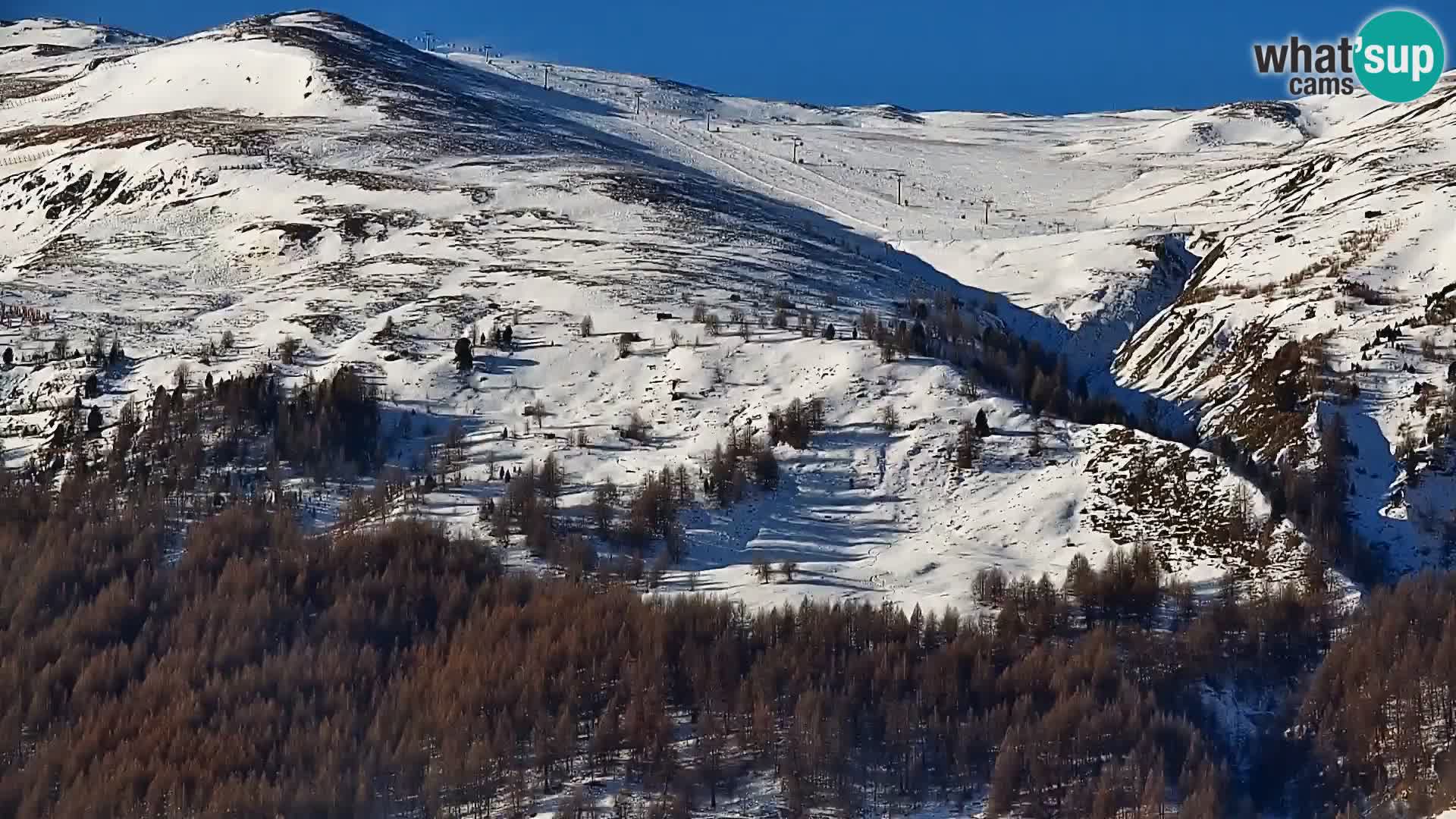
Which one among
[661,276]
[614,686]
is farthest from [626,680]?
[661,276]

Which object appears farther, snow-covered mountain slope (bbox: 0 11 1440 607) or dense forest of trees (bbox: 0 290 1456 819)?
snow-covered mountain slope (bbox: 0 11 1440 607)

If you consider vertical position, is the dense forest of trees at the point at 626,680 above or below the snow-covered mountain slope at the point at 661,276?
below

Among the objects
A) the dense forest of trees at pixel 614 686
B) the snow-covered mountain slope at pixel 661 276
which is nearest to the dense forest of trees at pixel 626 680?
the dense forest of trees at pixel 614 686

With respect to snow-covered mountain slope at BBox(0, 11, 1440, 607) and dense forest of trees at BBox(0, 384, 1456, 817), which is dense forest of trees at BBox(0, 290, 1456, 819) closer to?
dense forest of trees at BBox(0, 384, 1456, 817)

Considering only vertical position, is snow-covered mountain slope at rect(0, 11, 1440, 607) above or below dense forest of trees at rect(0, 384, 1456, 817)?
above

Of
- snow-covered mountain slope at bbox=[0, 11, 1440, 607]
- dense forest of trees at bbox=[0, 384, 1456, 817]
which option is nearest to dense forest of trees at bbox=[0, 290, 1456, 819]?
dense forest of trees at bbox=[0, 384, 1456, 817]

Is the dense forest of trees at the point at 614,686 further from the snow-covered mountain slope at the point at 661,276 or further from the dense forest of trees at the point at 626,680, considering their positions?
the snow-covered mountain slope at the point at 661,276

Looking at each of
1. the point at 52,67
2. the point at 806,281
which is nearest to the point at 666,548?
the point at 806,281

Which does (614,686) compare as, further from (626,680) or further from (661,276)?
(661,276)
